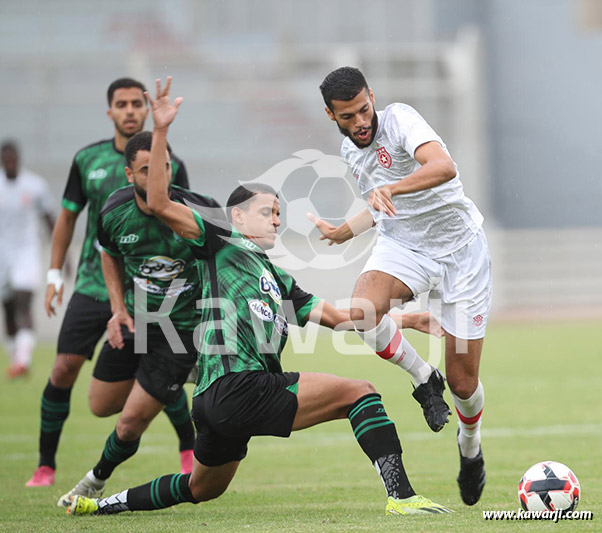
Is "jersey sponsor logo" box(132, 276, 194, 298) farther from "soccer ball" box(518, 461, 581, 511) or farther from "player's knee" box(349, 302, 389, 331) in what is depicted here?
"soccer ball" box(518, 461, 581, 511)

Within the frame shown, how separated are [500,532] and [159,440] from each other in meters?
5.53

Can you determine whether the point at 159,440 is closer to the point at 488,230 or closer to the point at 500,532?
the point at 500,532

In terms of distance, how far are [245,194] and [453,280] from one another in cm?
156

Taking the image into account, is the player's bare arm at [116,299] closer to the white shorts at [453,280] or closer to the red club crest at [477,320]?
the white shorts at [453,280]

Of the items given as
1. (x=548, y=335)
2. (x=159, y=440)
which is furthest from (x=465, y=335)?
(x=548, y=335)

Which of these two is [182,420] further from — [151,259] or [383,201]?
[383,201]

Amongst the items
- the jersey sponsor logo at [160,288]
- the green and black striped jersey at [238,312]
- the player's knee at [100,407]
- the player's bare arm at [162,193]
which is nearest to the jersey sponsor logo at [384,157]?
the green and black striped jersey at [238,312]

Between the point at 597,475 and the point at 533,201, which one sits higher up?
the point at 597,475

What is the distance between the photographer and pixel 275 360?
17.6 feet

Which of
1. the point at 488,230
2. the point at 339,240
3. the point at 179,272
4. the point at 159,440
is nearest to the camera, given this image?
the point at 339,240

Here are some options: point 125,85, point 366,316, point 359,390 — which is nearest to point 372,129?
point 366,316

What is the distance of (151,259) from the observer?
639 cm

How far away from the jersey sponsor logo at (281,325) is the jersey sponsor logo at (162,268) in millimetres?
1225

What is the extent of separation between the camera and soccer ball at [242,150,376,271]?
2150 centimetres
